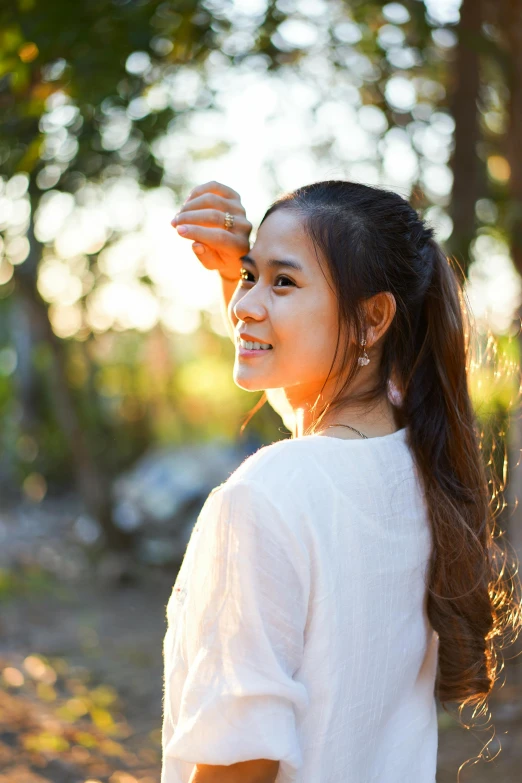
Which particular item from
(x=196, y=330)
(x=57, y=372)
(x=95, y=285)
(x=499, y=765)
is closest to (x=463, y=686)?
(x=499, y=765)

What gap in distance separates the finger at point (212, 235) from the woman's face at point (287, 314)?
168 mm

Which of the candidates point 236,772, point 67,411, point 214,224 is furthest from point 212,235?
point 67,411

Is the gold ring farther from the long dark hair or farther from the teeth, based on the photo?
the teeth

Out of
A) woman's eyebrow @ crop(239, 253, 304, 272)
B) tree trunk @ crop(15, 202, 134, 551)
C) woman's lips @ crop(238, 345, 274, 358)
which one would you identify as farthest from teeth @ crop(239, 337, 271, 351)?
tree trunk @ crop(15, 202, 134, 551)

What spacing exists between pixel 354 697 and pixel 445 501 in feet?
1.23

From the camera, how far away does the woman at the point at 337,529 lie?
3.71 ft

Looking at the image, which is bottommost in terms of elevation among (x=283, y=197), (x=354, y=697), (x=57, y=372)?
(x=57, y=372)

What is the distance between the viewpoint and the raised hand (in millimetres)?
1660

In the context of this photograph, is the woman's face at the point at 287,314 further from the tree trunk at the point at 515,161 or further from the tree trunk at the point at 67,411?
the tree trunk at the point at 67,411

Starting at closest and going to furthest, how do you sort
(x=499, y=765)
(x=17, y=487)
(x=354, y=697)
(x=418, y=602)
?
(x=354, y=697), (x=418, y=602), (x=499, y=765), (x=17, y=487)

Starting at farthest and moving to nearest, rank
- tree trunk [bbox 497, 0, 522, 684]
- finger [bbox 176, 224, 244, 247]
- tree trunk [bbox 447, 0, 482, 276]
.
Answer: tree trunk [bbox 447, 0, 482, 276]
tree trunk [bbox 497, 0, 522, 684]
finger [bbox 176, 224, 244, 247]

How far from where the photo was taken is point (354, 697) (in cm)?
129

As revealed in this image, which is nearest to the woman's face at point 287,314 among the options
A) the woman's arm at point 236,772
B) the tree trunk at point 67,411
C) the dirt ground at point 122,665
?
the woman's arm at point 236,772

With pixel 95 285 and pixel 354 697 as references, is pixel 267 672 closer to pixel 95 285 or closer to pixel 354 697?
pixel 354 697
